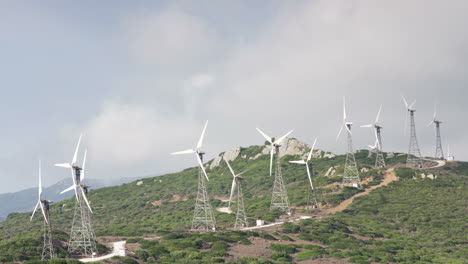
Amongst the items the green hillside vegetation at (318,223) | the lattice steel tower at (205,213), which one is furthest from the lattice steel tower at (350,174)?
the lattice steel tower at (205,213)

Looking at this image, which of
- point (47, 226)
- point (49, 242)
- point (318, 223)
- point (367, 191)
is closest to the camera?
point (49, 242)

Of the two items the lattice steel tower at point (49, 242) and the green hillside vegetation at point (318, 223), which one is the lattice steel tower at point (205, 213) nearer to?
the green hillside vegetation at point (318, 223)

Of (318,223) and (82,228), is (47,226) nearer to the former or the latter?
(82,228)

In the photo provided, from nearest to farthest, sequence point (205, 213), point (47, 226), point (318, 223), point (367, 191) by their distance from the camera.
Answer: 1. point (47, 226)
2. point (318, 223)
3. point (205, 213)
4. point (367, 191)

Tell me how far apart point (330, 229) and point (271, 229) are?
1207 cm

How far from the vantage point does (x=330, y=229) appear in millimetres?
88750

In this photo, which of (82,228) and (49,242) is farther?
(82,228)

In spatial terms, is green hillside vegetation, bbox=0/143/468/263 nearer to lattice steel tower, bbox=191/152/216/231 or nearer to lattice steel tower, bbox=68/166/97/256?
lattice steel tower, bbox=191/152/216/231

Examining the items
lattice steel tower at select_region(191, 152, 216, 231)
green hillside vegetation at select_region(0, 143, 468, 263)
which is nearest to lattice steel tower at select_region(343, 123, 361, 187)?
green hillside vegetation at select_region(0, 143, 468, 263)

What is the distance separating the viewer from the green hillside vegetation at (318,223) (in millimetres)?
67062

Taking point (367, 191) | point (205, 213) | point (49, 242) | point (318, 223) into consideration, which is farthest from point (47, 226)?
point (367, 191)

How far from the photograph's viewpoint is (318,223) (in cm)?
9312

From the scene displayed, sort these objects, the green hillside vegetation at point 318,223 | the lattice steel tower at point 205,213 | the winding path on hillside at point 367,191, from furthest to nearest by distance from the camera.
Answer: the winding path on hillside at point 367,191
the lattice steel tower at point 205,213
the green hillside vegetation at point 318,223

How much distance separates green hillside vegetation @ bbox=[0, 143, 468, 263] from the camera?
6706cm
